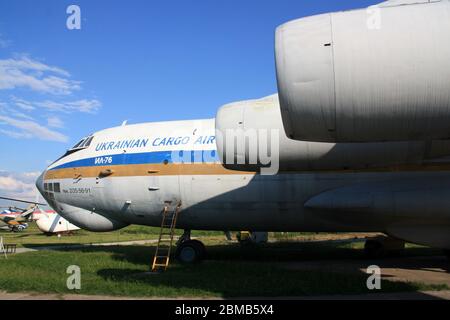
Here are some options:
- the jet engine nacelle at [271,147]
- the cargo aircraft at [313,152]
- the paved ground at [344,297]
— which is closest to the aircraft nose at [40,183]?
the cargo aircraft at [313,152]

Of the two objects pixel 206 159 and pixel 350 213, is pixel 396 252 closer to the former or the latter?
pixel 350 213

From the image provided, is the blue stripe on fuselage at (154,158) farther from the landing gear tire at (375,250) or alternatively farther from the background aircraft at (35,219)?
the background aircraft at (35,219)

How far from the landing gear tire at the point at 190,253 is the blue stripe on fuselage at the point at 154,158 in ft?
9.75

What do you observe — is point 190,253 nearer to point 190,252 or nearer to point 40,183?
point 190,252

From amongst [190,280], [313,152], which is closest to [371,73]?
[313,152]

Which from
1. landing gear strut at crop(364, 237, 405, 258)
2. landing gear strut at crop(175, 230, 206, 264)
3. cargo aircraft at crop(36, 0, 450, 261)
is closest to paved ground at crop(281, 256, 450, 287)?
landing gear strut at crop(364, 237, 405, 258)

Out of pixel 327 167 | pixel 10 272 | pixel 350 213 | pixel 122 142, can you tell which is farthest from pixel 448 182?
pixel 10 272

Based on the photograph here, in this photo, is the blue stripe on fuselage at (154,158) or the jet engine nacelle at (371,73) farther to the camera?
the blue stripe on fuselage at (154,158)

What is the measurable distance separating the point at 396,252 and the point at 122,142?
38.4ft

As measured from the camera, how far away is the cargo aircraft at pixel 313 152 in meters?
3.82

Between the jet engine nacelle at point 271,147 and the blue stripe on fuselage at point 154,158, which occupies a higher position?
the jet engine nacelle at point 271,147

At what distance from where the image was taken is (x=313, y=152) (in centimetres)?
793

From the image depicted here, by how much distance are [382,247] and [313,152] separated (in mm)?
10338

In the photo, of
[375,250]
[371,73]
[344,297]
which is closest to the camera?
[371,73]
